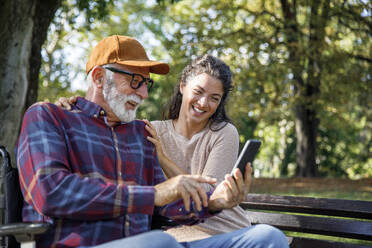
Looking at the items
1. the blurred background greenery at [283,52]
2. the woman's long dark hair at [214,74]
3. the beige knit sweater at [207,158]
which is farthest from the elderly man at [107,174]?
the blurred background greenery at [283,52]

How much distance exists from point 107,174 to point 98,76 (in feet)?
1.79

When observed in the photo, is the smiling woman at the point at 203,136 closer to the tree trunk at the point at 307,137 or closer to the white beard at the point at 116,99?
the white beard at the point at 116,99

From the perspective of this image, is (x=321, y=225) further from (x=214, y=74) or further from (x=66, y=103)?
(x=66, y=103)

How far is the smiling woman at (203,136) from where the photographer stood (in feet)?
9.92

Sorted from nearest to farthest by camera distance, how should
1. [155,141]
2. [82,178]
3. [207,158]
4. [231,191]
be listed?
[82,178], [231,191], [155,141], [207,158]

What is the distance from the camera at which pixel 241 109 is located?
15.2 m

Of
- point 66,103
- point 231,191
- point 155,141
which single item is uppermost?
point 66,103

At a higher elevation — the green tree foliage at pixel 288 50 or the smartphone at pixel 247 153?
the green tree foliage at pixel 288 50

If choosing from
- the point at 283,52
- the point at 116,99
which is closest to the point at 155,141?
the point at 116,99

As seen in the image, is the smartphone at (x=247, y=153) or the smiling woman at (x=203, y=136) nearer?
the smartphone at (x=247, y=153)

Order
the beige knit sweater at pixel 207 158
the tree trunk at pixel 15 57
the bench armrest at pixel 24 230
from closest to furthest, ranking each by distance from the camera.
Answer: the bench armrest at pixel 24 230, the beige knit sweater at pixel 207 158, the tree trunk at pixel 15 57

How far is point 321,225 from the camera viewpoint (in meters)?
3.54

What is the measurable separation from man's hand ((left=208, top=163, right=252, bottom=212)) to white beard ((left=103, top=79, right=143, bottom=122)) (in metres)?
0.65

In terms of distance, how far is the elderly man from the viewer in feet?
6.64
